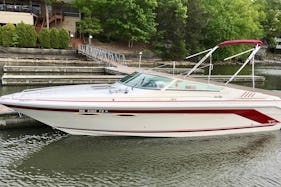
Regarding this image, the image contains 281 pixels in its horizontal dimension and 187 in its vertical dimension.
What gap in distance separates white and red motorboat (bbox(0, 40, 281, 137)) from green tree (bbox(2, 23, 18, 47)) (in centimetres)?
2079

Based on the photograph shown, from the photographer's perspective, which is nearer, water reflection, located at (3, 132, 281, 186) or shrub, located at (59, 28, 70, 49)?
water reflection, located at (3, 132, 281, 186)

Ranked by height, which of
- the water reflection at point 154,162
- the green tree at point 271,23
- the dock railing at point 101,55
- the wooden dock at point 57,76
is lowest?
the water reflection at point 154,162

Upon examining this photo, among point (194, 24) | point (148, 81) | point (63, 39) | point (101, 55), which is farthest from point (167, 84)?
point (194, 24)

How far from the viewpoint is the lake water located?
22.7ft

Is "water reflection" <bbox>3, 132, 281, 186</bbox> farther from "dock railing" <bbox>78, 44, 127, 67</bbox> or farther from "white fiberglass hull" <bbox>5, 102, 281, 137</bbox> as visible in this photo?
"dock railing" <bbox>78, 44, 127, 67</bbox>

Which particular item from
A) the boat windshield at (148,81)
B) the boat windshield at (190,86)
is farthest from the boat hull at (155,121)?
the boat windshield at (148,81)

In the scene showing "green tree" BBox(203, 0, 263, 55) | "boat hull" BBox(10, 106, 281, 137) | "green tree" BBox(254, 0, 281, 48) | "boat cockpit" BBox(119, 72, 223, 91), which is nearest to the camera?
"boat hull" BBox(10, 106, 281, 137)

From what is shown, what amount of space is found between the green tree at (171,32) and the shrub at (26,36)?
540 inches

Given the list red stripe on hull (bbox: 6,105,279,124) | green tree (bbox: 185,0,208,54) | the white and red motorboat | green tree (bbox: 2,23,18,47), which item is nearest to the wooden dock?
the white and red motorboat

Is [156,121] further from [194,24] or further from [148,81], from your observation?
[194,24]

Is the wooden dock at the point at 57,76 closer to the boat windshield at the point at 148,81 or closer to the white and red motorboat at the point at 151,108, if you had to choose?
the white and red motorboat at the point at 151,108

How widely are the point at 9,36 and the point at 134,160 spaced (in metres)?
23.9

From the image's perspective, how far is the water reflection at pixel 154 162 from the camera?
6973 millimetres

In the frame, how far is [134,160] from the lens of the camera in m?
7.87
